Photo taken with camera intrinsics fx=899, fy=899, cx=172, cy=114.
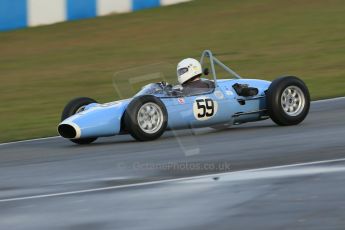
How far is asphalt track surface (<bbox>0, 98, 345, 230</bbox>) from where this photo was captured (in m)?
5.75

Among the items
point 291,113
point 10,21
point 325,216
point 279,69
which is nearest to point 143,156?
point 291,113

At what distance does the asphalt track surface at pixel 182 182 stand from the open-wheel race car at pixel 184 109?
0.57 ft

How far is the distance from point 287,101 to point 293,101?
88 mm

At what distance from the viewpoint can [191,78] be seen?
9.98 meters

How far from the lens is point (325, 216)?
5574 mm

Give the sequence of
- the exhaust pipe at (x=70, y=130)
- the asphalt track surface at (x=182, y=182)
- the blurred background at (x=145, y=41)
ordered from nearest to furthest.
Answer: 1. the asphalt track surface at (x=182, y=182)
2. the exhaust pipe at (x=70, y=130)
3. the blurred background at (x=145, y=41)

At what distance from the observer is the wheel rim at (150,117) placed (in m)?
9.31

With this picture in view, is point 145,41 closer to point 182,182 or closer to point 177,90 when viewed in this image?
point 177,90

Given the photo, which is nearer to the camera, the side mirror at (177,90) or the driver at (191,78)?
the side mirror at (177,90)

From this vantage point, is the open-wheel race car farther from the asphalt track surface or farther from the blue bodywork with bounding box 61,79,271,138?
the asphalt track surface

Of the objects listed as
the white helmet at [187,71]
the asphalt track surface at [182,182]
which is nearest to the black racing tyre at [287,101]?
the asphalt track surface at [182,182]

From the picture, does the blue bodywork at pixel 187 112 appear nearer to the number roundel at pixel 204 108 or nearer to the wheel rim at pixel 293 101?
the number roundel at pixel 204 108

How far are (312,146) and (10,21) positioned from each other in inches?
510

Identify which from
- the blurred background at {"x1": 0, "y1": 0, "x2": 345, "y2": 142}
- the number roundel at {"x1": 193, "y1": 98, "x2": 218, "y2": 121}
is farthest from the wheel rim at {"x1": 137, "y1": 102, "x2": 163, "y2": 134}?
the blurred background at {"x1": 0, "y1": 0, "x2": 345, "y2": 142}
